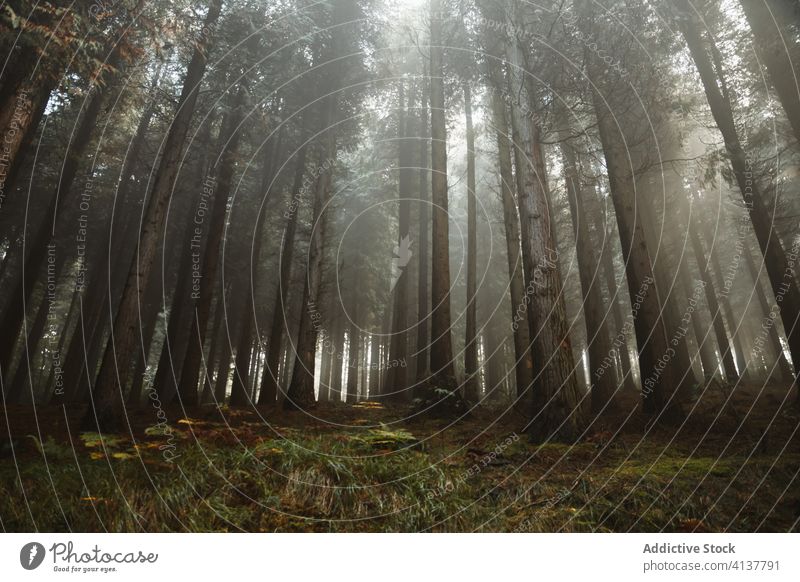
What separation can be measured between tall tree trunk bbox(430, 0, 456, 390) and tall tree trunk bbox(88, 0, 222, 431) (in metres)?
6.00

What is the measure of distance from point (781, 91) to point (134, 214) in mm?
23806

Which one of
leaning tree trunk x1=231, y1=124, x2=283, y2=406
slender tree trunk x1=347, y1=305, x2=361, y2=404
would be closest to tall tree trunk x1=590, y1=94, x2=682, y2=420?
leaning tree trunk x1=231, y1=124, x2=283, y2=406

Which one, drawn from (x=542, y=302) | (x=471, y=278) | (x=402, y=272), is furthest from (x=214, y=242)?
(x=542, y=302)

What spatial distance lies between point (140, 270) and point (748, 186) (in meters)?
11.8

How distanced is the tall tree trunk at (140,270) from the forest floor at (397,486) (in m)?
1.31

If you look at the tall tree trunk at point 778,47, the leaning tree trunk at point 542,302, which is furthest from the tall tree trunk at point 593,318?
the tall tree trunk at point 778,47

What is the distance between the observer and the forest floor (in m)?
3.45

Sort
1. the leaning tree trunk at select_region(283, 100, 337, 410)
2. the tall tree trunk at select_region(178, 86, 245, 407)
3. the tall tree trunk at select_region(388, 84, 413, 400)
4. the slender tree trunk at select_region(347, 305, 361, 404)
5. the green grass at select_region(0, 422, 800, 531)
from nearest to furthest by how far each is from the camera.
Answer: the green grass at select_region(0, 422, 800, 531) < the leaning tree trunk at select_region(283, 100, 337, 410) < the tall tree trunk at select_region(178, 86, 245, 407) < the tall tree trunk at select_region(388, 84, 413, 400) < the slender tree trunk at select_region(347, 305, 361, 404)

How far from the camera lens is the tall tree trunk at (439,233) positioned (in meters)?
9.87

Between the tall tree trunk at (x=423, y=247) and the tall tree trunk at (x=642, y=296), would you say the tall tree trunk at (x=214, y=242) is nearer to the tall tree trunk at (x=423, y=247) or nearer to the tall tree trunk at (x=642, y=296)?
the tall tree trunk at (x=423, y=247)

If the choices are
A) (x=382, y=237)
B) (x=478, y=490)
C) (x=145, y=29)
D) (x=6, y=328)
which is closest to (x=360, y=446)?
(x=478, y=490)

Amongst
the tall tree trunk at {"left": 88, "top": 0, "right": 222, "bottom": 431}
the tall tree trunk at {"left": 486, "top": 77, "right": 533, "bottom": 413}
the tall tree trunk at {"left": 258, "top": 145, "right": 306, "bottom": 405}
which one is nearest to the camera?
the tall tree trunk at {"left": 88, "top": 0, "right": 222, "bottom": 431}

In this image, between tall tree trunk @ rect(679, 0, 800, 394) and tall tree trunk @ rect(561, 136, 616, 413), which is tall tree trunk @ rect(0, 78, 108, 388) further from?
tall tree trunk @ rect(679, 0, 800, 394)
